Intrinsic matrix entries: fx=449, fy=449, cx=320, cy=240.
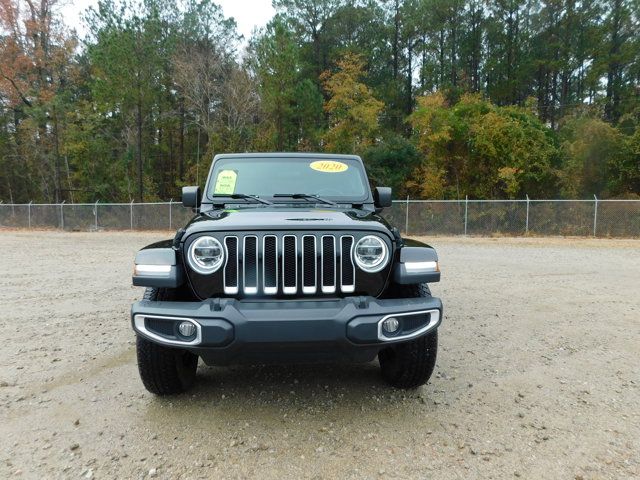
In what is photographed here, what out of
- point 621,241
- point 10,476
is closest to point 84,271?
point 10,476

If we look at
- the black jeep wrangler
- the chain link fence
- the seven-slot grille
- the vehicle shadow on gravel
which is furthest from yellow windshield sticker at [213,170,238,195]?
the chain link fence

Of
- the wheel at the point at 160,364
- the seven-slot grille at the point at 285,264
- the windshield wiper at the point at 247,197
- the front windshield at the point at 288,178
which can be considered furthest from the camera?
the front windshield at the point at 288,178

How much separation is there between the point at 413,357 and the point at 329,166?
2050 millimetres

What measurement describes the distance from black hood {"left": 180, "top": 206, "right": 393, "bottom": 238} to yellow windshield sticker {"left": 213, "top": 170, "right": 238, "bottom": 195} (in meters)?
0.84

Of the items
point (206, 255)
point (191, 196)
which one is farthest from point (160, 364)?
point (191, 196)

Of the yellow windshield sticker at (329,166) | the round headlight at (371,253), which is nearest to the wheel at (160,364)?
the round headlight at (371,253)

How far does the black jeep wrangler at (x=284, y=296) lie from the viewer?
8.30ft

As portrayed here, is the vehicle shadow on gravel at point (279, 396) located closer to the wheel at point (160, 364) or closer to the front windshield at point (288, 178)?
the wheel at point (160, 364)

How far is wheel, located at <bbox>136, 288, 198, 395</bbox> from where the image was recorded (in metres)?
2.95

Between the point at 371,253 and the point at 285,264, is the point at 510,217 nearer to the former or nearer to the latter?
the point at 371,253

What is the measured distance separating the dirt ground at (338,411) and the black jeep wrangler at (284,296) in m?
0.37

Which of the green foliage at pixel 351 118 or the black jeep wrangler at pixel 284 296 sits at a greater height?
the green foliage at pixel 351 118

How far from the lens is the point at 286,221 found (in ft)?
9.46

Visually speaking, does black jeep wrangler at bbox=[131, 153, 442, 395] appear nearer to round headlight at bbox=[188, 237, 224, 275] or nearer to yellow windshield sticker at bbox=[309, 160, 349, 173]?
round headlight at bbox=[188, 237, 224, 275]
